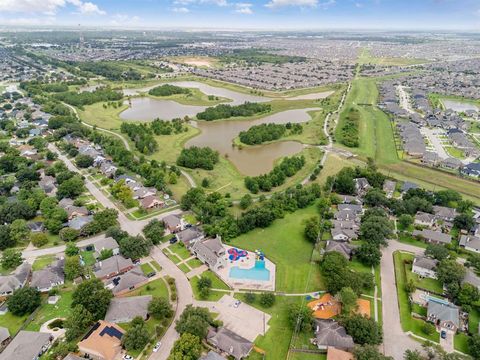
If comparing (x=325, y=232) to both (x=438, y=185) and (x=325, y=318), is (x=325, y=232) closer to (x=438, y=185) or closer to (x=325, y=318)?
(x=325, y=318)

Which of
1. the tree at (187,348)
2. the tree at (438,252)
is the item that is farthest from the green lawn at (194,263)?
the tree at (438,252)

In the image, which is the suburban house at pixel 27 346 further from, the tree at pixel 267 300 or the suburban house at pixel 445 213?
the suburban house at pixel 445 213

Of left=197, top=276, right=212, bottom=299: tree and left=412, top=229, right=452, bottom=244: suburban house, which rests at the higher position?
left=412, top=229, right=452, bottom=244: suburban house

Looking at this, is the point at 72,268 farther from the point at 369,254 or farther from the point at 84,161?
the point at 369,254

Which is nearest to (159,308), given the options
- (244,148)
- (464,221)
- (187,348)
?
(187,348)

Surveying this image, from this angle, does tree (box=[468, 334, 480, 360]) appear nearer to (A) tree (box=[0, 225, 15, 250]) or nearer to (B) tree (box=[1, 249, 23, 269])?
(B) tree (box=[1, 249, 23, 269])

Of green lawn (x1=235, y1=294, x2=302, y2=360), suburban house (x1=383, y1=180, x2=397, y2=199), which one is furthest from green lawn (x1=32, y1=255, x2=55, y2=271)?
suburban house (x1=383, y1=180, x2=397, y2=199)

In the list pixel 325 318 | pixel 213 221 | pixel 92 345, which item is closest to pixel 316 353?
pixel 325 318
